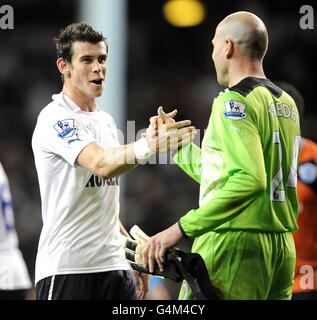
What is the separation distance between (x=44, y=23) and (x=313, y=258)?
13.2 feet

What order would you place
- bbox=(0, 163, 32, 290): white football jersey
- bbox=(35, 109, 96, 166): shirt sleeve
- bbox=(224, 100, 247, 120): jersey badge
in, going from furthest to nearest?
bbox=(0, 163, 32, 290): white football jersey → bbox=(35, 109, 96, 166): shirt sleeve → bbox=(224, 100, 247, 120): jersey badge

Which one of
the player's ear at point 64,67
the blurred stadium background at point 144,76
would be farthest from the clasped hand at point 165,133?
the blurred stadium background at point 144,76

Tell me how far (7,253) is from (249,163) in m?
2.21

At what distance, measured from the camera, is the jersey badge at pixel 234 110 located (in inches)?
141

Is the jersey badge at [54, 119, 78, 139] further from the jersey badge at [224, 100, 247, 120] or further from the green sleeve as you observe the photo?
the jersey badge at [224, 100, 247, 120]

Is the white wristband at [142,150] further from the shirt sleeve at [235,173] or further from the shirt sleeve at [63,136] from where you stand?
the shirt sleeve at [235,173]

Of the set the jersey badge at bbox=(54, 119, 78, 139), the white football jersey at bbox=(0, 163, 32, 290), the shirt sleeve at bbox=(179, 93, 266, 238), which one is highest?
the jersey badge at bbox=(54, 119, 78, 139)

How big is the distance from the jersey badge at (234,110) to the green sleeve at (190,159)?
562 millimetres

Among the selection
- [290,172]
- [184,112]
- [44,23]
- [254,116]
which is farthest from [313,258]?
[44,23]

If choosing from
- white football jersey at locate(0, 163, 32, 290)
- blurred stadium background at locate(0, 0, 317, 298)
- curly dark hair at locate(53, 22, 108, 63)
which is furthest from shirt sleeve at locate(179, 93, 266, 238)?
blurred stadium background at locate(0, 0, 317, 298)

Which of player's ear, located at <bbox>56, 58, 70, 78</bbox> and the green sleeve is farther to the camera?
player's ear, located at <bbox>56, 58, 70, 78</bbox>

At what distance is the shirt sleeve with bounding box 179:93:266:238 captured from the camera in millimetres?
3471

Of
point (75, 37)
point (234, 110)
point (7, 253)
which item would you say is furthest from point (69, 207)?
point (7, 253)
